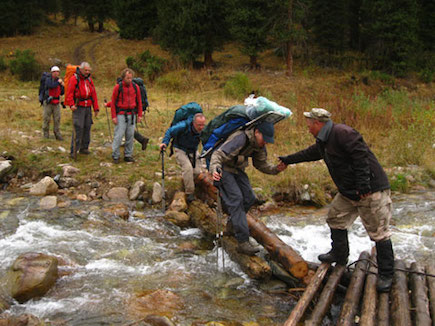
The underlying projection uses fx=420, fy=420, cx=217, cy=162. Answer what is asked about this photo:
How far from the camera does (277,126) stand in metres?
13.3

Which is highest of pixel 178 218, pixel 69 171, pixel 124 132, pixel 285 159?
pixel 285 159

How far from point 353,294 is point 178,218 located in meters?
3.64

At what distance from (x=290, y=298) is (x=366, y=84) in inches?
831

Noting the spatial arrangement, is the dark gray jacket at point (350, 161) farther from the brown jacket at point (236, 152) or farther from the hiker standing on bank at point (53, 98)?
the hiker standing on bank at point (53, 98)

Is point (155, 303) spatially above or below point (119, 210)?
below

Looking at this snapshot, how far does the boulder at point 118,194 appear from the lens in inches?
347

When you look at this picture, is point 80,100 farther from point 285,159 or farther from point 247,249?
point 247,249

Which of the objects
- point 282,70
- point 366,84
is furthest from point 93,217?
point 282,70

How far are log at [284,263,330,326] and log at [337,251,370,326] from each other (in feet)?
1.18

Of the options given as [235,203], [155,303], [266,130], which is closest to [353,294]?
[235,203]

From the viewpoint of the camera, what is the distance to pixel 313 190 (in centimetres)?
938

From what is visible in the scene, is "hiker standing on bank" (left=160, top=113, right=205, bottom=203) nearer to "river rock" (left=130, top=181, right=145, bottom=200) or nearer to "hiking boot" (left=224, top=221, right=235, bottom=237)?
"river rock" (left=130, top=181, right=145, bottom=200)

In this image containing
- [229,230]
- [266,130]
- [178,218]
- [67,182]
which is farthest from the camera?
[67,182]

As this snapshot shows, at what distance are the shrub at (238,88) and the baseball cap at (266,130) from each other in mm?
14068
